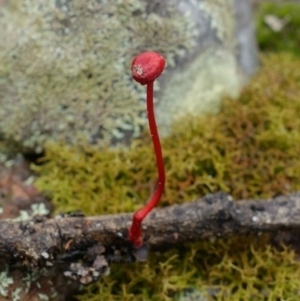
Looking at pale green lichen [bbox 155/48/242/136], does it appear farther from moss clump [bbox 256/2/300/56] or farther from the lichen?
moss clump [bbox 256/2/300/56]

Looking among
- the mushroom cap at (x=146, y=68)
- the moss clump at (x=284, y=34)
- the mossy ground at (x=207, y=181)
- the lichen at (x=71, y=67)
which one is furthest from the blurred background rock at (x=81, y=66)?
the moss clump at (x=284, y=34)

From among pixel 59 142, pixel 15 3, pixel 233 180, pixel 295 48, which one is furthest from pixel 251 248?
pixel 295 48

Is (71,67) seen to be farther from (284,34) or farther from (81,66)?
(284,34)

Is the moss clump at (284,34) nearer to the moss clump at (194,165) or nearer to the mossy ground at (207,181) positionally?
the mossy ground at (207,181)

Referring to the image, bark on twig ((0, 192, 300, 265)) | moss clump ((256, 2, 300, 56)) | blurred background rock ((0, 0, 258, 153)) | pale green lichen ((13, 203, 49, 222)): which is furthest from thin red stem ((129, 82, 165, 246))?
moss clump ((256, 2, 300, 56))

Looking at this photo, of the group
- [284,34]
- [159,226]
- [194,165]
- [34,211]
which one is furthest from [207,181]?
[284,34]
